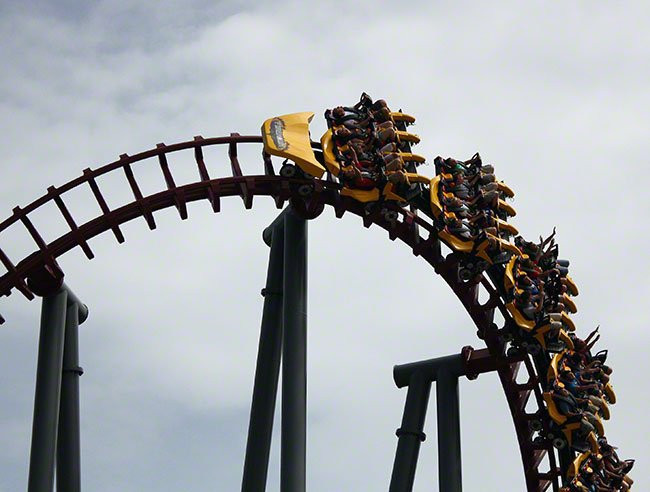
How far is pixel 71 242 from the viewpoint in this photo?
943cm

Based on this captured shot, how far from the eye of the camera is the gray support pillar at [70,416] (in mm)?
9961

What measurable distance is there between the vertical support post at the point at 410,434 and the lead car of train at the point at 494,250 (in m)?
1.03

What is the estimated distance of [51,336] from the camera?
973cm

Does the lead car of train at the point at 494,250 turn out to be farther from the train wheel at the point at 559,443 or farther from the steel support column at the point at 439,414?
the steel support column at the point at 439,414

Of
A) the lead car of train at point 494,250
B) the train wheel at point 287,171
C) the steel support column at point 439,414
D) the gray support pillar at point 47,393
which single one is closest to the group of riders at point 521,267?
the lead car of train at point 494,250

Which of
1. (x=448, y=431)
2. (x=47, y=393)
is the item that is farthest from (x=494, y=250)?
(x=47, y=393)

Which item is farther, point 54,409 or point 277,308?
point 277,308

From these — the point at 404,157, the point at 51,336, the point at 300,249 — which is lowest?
the point at 51,336

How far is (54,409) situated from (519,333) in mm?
3747

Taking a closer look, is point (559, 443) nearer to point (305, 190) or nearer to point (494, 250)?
point (494, 250)

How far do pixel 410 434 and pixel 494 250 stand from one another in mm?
1800

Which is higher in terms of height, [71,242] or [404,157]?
[404,157]

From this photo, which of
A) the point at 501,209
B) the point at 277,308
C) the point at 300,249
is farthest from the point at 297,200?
the point at 501,209

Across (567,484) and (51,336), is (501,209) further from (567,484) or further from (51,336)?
(51,336)
